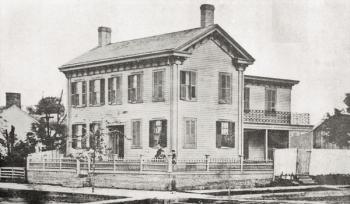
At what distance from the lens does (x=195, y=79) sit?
30.6 meters

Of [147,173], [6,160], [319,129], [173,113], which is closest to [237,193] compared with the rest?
[147,173]

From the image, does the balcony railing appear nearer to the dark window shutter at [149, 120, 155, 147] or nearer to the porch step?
the porch step

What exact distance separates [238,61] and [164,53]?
488cm

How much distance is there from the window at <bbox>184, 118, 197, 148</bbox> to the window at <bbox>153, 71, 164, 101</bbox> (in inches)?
68.5

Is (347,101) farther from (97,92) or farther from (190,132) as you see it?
(97,92)

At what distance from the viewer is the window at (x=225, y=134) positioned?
31938 millimetres

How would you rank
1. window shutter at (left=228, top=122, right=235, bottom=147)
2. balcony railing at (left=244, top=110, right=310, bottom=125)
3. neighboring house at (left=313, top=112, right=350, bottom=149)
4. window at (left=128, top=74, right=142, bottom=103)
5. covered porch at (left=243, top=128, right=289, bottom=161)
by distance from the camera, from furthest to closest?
1. neighboring house at (left=313, top=112, right=350, bottom=149)
2. covered porch at (left=243, top=128, right=289, bottom=161)
3. balcony railing at (left=244, top=110, right=310, bottom=125)
4. window shutter at (left=228, top=122, right=235, bottom=147)
5. window at (left=128, top=74, right=142, bottom=103)

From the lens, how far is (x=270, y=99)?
38500 mm

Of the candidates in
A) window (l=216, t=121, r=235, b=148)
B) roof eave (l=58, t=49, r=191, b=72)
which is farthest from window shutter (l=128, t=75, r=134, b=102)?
window (l=216, t=121, r=235, b=148)

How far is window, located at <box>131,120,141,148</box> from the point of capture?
3161 centimetres

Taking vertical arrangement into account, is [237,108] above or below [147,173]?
above

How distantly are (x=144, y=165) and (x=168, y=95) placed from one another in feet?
15.7

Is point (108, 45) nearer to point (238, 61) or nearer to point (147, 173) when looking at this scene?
point (238, 61)

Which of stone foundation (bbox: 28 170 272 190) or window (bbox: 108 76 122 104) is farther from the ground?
window (bbox: 108 76 122 104)
